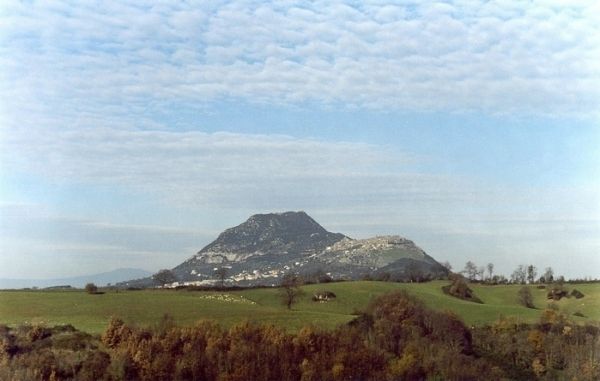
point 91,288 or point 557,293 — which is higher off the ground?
point 91,288

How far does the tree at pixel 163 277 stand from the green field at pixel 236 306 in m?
21.5

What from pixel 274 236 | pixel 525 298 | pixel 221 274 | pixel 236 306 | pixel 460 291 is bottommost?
pixel 525 298

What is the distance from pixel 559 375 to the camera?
4088 cm

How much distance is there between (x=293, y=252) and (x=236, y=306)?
9872 cm

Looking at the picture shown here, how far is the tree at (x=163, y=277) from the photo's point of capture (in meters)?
98.9

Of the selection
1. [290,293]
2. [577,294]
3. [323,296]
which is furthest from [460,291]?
[290,293]

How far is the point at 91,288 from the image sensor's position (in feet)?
240

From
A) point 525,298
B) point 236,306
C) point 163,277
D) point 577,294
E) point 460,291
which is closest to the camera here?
point 236,306

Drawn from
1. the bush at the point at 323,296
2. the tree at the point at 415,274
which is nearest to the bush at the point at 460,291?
the tree at the point at 415,274

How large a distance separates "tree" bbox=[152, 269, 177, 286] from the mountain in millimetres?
13418

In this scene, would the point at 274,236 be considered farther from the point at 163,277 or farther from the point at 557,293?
the point at 557,293

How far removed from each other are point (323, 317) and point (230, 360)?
2521 centimetres

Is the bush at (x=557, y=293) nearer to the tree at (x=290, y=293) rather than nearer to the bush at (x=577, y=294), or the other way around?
the bush at (x=577, y=294)

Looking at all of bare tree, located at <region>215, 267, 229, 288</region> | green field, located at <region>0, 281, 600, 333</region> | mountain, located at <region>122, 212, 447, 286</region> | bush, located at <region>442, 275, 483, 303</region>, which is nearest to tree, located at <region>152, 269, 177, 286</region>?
bare tree, located at <region>215, 267, 229, 288</region>
